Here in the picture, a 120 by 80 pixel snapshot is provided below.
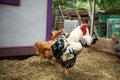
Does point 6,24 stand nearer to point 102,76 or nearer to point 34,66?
point 34,66

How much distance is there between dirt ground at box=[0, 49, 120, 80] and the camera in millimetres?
4223

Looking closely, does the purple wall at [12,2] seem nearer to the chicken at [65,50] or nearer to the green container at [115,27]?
the chicken at [65,50]

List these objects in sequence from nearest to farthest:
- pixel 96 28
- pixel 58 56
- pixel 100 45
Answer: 1. pixel 58 56
2. pixel 100 45
3. pixel 96 28

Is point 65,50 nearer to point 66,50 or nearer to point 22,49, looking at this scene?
point 66,50

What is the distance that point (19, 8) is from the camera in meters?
5.19

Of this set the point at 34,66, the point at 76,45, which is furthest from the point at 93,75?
the point at 34,66

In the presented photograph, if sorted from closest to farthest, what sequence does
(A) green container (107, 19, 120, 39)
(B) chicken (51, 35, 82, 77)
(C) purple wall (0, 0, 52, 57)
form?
(B) chicken (51, 35, 82, 77) → (C) purple wall (0, 0, 52, 57) → (A) green container (107, 19, 120, 39)

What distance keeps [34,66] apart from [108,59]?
2431mm

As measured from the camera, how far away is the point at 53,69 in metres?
4.72

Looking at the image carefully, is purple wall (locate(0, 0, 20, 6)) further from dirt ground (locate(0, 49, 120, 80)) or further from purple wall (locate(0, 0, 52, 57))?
dirt ground (locate(0, 49, 120, 80))

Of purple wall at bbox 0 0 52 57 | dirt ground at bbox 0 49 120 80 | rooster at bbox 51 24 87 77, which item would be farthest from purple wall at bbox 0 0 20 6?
rooster at bbox 51 24 87 77

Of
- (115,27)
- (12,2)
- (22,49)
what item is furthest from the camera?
(115,27)

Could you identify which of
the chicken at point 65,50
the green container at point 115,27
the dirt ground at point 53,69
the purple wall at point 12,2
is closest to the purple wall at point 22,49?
the purple wall at point 12,2

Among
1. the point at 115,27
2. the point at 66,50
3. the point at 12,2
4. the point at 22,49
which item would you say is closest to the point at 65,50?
the point at 66,50
